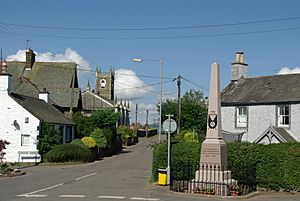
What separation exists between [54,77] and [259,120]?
1356 inches

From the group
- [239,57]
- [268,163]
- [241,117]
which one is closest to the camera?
[268,163]

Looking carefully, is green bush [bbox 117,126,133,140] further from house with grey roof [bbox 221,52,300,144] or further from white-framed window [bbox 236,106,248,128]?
white-framed window [bbox 236,106,248,128]

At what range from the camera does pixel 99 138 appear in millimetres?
50625

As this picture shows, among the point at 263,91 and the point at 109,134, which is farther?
the point at 109,134

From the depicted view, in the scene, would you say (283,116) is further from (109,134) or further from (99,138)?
(109,134)

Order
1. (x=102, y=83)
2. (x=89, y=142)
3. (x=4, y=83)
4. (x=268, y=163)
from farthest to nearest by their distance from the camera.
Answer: (x=102, y=83), (x=89, y=142), (x=4, y=83), (x=268, y=163)

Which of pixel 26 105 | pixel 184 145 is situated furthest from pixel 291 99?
pixel 26 105

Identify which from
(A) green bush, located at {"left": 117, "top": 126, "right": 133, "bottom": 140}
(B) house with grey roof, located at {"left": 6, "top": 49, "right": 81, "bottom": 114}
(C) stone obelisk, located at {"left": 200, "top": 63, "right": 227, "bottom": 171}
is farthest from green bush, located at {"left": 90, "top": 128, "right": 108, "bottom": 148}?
(C) stone obelisk, located at {"left": 200, "top": 63, "right": 227, "bottom": 171}

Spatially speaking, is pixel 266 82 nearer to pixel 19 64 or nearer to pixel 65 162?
pixel 65 162

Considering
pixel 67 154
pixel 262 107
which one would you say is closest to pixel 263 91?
pixel 262 107

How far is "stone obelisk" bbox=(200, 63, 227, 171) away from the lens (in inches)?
826

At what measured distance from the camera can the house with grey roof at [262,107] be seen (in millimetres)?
35688

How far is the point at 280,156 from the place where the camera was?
2327 centimetres

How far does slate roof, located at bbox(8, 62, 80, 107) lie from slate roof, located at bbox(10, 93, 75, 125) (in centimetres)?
906
